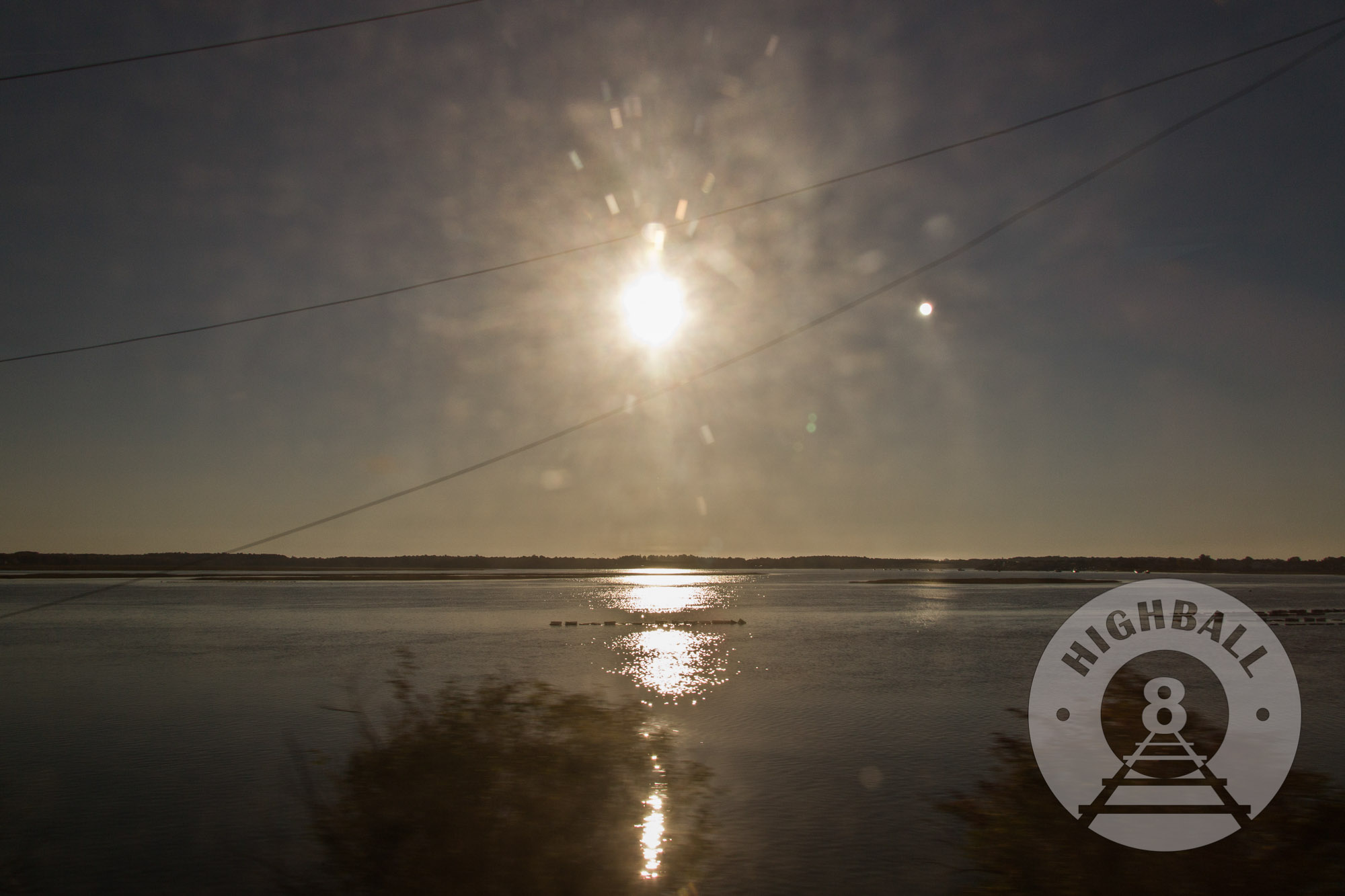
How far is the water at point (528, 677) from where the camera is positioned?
1316 cm

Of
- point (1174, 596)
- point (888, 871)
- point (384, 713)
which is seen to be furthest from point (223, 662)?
point (1174, 596)

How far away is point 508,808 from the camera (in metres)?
14.3

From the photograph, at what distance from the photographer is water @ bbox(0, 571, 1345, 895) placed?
13156mm

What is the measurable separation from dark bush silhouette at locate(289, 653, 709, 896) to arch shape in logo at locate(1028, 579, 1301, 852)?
750 centimetres

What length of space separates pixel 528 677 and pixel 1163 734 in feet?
72.9

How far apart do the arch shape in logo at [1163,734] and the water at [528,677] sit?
1.19 meters

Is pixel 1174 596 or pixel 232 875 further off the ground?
pixel 1174 596

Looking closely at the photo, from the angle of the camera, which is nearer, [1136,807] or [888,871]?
[888,871]

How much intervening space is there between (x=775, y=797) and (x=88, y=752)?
1696cm

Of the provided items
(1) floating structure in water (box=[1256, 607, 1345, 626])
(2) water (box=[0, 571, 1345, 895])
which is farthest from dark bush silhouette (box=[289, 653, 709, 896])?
(1) floating structure in water (box=[1256, 607, 1345, 626])

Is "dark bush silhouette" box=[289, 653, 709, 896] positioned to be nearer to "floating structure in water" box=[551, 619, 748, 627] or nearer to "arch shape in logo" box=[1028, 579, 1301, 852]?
"arch shape in logo" box=[1028, 579, 1301, 852]

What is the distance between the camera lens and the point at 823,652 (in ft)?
138

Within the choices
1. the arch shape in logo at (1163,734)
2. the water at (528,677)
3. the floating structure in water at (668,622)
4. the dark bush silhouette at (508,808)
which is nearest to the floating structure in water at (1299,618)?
the water at (528,677)

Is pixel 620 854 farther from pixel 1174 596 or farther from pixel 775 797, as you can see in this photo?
pixel 1174 596
